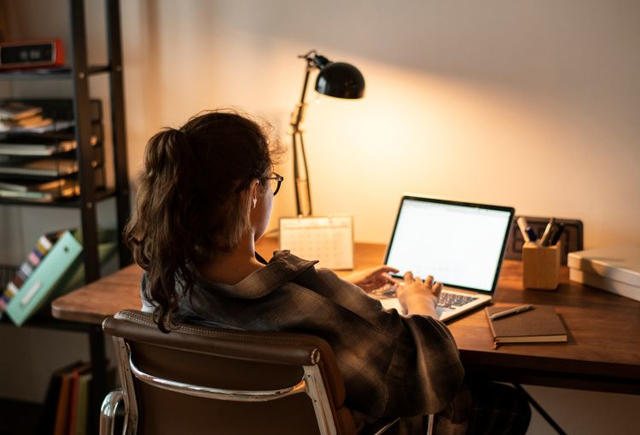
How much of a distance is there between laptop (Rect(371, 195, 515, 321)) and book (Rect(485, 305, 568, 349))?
14cm

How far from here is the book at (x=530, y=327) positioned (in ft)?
5.08

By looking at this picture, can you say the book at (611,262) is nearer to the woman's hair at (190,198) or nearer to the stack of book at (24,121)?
the woman's hair at (190,198)

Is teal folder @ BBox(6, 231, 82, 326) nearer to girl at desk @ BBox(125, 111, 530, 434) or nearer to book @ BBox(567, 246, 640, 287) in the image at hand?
girl at desk @ BBox(125, 111, 530, 434)

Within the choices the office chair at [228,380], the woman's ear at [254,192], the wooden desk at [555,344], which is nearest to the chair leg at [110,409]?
the office chair at [228,380]

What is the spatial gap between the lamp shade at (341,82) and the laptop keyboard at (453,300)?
20.4 inches

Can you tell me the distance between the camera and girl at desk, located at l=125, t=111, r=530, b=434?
128cm

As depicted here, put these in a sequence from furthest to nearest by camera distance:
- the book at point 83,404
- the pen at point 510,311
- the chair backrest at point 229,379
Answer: the book at point 83,404 → the pen at point 510,311 → the chair backrest at point 229,379

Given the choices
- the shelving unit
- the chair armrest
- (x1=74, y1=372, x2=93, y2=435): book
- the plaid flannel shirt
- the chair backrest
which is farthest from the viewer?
(x1=74, y1=372, x2=93, y2=435): book

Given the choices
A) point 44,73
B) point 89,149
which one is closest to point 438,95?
point 89,149

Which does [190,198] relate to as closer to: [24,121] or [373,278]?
[373,278]

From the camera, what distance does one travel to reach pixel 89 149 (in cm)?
225

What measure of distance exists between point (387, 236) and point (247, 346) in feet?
3.74

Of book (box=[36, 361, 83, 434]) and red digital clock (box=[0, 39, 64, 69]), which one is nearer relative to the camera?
red digital clock (box=[0, 39, 64, 69])

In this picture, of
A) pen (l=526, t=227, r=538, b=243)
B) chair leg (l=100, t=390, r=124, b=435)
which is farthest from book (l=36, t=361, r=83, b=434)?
pen (l=526, t=227, r=538, b=243)
